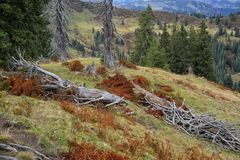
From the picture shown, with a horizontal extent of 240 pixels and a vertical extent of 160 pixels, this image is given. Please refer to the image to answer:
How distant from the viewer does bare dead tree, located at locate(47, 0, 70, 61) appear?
41.7 metres

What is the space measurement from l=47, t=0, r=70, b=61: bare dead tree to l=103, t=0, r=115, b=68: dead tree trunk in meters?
11.0

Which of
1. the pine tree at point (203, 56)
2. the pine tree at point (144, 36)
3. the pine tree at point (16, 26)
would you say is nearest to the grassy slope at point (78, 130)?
the pine tree at point (16, 26)

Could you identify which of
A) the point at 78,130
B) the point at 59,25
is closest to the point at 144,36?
the point at 59,25

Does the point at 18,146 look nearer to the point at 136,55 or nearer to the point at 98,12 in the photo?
the point at 98,12

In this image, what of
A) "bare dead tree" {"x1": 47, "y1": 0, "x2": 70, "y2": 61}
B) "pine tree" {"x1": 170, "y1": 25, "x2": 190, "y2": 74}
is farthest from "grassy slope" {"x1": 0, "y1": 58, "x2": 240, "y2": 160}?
"pine tree" {"x1": 170, "y1": 25, "x2": 190, "y2": 74}

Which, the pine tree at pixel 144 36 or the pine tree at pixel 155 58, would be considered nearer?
the pine tree at pixel 155 58

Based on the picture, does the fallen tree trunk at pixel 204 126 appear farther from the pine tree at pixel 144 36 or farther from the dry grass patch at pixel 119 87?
the pine tree at pixel 144 36

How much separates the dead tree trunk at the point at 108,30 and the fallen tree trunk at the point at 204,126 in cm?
1142

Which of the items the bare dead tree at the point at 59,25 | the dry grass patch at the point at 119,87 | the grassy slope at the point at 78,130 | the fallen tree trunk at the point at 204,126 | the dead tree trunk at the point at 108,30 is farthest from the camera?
the bare dead tree at the point at 59,25

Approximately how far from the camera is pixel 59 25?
140 ft

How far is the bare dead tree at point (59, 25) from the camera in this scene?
41719 mm

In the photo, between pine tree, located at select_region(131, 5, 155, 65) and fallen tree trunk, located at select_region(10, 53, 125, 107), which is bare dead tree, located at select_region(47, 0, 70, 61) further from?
pine tree, located at select_region(131, 5, 155, 65)

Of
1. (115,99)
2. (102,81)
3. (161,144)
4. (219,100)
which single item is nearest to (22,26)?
(102,81)

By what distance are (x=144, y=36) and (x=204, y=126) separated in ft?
175
